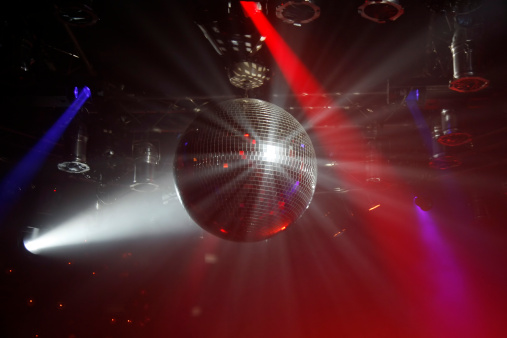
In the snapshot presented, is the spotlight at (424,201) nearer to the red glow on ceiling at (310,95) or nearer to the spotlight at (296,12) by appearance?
the red glow on ceiling at (310,95)

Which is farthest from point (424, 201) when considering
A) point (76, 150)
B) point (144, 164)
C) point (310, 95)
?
point (76, 150)

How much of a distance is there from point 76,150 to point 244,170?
2.53 m

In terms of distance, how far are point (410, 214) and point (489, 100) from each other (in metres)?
2.63

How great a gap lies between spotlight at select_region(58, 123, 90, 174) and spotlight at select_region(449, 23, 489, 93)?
291cm

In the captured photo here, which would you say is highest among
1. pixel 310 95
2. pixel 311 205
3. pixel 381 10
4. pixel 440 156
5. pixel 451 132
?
pixel 381 10

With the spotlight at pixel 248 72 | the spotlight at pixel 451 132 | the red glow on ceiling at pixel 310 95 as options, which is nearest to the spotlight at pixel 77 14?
the spotlight at pixel 248 72

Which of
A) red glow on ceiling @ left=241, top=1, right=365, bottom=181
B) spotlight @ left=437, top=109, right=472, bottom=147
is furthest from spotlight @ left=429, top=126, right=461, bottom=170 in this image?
red glow on ceiling @ left=241, top=1, right=365, bottom=181

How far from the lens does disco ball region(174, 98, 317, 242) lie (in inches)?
55.0

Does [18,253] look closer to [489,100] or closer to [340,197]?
[340,197]

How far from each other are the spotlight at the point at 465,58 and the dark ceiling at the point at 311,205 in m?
0.03

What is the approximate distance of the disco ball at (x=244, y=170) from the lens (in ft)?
4.58

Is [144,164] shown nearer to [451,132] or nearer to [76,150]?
[76,150]

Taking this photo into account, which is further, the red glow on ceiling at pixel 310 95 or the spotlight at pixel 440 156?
the spotlight at pixel 440 156

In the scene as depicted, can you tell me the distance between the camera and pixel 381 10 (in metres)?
2.17
